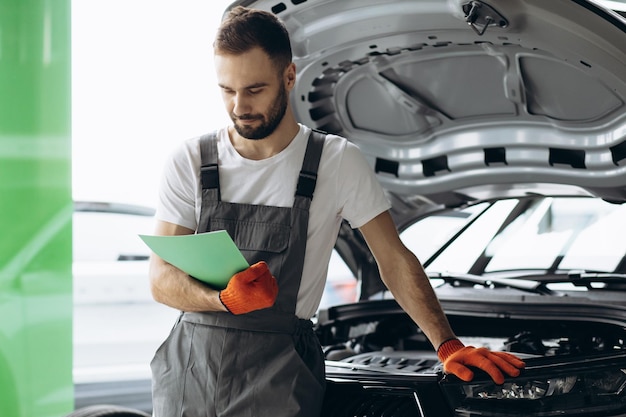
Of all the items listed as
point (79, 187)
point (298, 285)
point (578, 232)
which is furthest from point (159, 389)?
point (79, 187)

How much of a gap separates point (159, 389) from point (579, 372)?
3.22ft

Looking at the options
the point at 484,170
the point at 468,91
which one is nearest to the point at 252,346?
the point at 468,91

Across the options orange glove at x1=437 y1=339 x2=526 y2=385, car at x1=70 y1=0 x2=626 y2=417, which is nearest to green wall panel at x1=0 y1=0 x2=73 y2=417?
car at x1=70 y1=0 x2=626 y2=417

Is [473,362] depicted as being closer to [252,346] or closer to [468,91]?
[252,346]

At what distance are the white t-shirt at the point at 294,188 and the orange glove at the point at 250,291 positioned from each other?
0.21 metres

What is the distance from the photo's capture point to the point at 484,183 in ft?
9.24

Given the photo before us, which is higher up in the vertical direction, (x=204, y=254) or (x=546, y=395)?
(x=204, y=254)

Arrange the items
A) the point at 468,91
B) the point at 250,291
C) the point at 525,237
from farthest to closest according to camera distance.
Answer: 1. the point at 525,237
2. the point at 468,91
3. the point at 250,291

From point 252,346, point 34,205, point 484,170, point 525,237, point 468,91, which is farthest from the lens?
point 34,205

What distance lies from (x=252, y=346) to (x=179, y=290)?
7.8 inches

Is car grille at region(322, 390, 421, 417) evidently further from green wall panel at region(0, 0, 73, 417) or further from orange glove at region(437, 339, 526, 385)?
green wall panel at region(0, 0, 73, 417)

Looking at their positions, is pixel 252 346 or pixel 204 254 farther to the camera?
pixel 252 346

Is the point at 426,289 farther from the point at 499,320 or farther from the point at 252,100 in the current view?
the point at 499,320

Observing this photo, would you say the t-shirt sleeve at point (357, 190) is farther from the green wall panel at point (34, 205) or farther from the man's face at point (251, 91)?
the green wall panel at point (34, 205)
